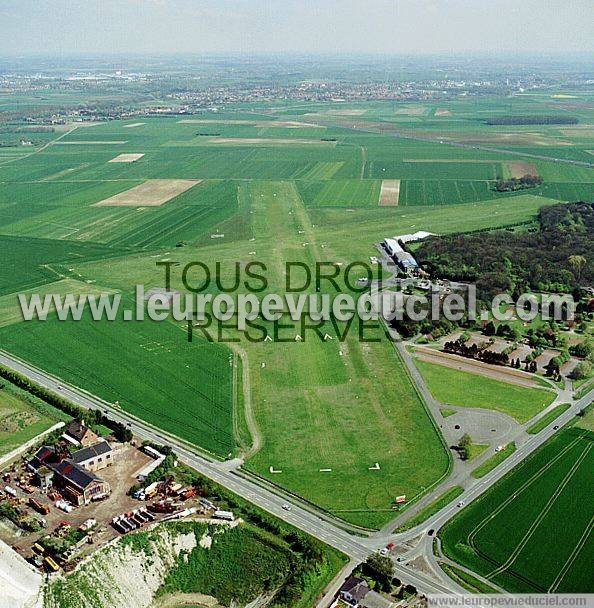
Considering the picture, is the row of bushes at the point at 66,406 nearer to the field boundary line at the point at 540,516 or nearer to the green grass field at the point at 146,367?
the green grass field at the point at 146,367

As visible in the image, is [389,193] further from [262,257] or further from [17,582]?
[17,582]

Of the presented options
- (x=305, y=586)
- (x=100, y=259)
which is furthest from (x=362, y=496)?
(x=100, y=259)

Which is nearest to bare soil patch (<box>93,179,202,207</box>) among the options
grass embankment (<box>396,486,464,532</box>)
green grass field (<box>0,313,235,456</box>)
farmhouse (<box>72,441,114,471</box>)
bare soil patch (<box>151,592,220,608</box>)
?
green grass field (<box>0,313,235,456</box>)

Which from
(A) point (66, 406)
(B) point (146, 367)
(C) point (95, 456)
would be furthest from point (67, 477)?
(B) point (146, 367)

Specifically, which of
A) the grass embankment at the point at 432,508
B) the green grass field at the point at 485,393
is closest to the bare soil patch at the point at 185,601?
the grass embankment at the point at 432,508

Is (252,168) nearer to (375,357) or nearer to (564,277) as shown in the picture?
(564,277)
